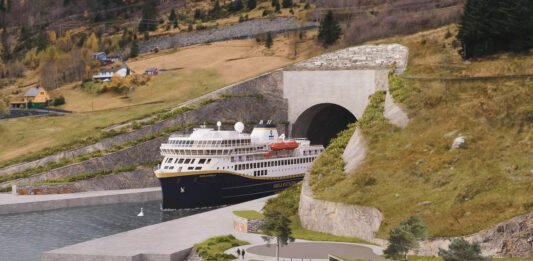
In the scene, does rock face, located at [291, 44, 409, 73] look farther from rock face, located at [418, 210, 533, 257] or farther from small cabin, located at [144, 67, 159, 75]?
rock face, located at [418, 210, 533, 257]

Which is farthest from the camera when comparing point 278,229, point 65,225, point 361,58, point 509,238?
point 361,58

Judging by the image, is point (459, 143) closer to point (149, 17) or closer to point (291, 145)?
point (291, 145)

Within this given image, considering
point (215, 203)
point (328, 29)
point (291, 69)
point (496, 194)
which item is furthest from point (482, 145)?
point (328, 29)

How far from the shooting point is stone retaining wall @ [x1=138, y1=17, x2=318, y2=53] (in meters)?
119

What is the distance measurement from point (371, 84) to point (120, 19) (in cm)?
8880

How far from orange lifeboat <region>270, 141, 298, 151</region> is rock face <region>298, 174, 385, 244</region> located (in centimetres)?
2543

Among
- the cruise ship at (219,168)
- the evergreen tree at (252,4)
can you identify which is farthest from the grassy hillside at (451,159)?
the evergreen tree at (252,4)

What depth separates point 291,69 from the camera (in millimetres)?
93875

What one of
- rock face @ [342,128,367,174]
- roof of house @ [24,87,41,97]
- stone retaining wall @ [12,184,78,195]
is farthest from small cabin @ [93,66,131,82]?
rock face @ [342,128,367,174]

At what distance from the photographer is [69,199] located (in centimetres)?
6825

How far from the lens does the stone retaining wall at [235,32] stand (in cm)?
11931

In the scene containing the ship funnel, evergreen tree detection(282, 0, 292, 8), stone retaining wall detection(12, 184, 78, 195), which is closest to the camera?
stone retaining wall detection(12, 184, 78, 195)

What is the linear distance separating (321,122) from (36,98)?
41.3 m

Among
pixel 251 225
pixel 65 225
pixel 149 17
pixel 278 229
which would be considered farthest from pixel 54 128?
pixel 149 17
